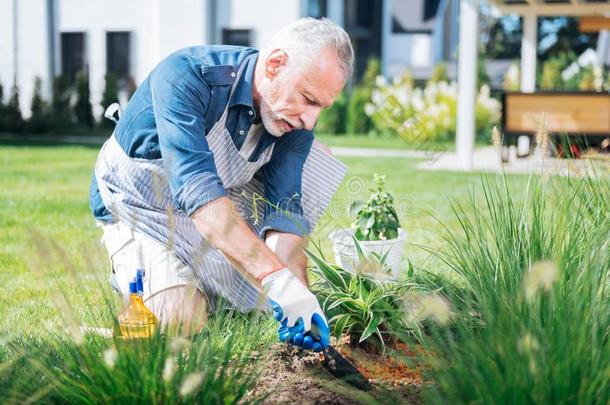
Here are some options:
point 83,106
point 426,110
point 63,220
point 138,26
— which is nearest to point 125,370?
point 63,220

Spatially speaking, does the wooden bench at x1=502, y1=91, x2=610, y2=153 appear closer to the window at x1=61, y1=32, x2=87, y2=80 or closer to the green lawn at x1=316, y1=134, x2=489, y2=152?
the green lawn at x1=316, y1=134, x2=489, y2=152

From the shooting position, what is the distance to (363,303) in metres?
2.75

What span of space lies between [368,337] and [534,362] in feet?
4.30

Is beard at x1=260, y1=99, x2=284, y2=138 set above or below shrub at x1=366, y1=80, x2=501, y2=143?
above

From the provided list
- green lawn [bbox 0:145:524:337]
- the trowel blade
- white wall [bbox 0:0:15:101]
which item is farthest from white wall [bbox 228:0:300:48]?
the trowel blade

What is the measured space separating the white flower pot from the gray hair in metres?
0.96

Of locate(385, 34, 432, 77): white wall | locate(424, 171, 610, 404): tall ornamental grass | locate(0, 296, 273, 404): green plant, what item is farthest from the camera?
locate(385, 34, 432, 77): white wall

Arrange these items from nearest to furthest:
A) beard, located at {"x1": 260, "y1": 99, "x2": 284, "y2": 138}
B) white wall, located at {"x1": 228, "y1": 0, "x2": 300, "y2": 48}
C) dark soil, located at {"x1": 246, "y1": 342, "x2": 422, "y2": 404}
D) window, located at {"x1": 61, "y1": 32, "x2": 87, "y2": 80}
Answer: dark soil, located at {"x1": 246, "y1": 342, "x2": 422, "y2": 404}
beard, located at {"x1": 260, "y1": 99, "x2": 284, "y2": 138}
white wall, located at {"x1": 228, "y1": 0, "x2": 300, "y2": 48}
window, located at {"x1": 61, "y1": 32, "x2": 87, "y2": 80}

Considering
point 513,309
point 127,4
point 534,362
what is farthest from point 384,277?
point 127,4

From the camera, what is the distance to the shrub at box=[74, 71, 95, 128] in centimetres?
1595

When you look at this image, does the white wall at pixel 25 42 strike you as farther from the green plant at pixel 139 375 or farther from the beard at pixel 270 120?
the green plant at pixel 139 375

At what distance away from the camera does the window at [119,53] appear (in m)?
18.1

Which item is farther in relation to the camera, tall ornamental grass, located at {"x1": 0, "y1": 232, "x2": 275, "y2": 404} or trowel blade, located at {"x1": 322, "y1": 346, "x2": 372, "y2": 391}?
trowel blade, located at {"x1": 322, "y1": 346, "x2": 372, "y2": 391}

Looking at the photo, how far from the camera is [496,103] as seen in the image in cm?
1388
